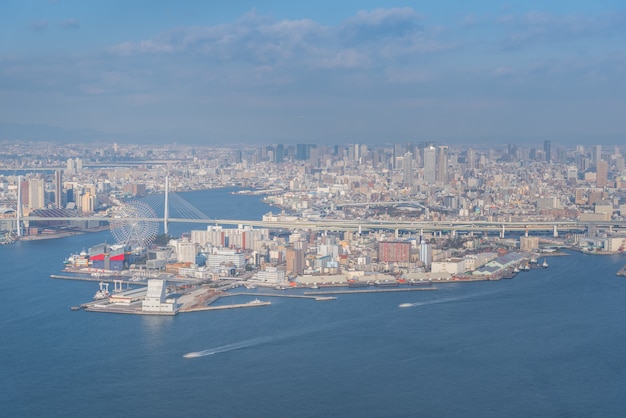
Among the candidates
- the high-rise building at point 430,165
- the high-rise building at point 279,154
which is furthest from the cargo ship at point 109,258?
the high-rise building at point 279,154

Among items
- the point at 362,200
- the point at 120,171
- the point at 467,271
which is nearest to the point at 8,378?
the point at 467,271

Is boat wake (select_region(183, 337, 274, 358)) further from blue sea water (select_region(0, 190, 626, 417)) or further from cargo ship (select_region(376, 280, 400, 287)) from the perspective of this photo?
cargo ship (select_region(376, 280, 400, 287))

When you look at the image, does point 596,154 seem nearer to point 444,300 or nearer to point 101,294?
point 444,300

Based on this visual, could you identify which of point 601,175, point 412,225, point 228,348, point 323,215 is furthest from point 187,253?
point 601,175

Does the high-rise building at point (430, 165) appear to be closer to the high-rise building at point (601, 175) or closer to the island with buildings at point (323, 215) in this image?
the island with buildings at point (323, 215)

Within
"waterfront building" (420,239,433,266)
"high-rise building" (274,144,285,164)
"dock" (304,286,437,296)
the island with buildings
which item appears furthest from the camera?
"high-rise building" (274,144,285,164)

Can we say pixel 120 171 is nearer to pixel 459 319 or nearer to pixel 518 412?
pixel 459 319

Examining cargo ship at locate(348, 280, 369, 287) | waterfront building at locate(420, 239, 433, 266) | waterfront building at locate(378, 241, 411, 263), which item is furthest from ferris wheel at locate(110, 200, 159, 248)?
waterfront building at locate(420, 239, 433, 266)
